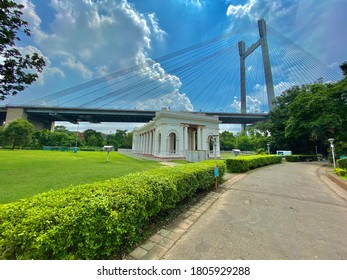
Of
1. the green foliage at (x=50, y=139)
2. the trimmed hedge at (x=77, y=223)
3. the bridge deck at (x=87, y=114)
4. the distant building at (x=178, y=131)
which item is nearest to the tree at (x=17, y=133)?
the green foliage at (x=50, y=139)

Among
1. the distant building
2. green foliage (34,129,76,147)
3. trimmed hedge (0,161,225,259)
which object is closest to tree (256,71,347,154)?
the distant building

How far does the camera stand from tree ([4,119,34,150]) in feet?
126

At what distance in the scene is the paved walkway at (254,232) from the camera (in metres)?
2.55

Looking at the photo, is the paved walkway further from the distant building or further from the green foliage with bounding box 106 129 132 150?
the green foliage with bounding box 106 129 132 150

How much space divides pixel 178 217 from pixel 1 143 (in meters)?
62.1

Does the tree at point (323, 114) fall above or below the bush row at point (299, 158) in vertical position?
above

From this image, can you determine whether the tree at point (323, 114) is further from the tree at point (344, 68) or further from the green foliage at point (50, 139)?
the green foliage at point (50, 139)

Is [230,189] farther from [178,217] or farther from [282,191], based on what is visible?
[178,217]

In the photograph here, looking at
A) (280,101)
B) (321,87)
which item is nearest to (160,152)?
(321,87)

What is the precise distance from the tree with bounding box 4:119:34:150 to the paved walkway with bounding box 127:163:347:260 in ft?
171

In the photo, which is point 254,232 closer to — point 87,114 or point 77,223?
point 77,223

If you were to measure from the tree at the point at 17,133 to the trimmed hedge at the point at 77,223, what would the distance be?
5158 cm

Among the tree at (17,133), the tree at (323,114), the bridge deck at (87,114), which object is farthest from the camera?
the bridge deck at (87,114)
